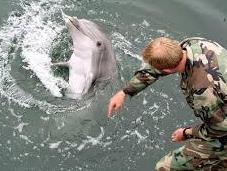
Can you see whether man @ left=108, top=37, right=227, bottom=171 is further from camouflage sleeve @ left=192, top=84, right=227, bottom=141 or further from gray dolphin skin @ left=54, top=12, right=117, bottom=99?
gray dolphin skin @ left=54, top=12, right=117, bottom=99

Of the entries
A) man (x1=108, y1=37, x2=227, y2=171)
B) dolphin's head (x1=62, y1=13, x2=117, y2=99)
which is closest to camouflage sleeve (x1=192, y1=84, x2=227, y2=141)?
man (x1=108, y1=37, x2=227, y2=171)

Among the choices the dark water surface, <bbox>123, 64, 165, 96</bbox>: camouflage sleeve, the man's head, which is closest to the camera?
the man's head

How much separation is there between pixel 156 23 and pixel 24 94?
126 inches

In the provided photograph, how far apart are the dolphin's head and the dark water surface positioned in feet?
0.86

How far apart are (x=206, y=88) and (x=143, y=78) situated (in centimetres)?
83

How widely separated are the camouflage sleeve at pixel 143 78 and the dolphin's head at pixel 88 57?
8.10 feet

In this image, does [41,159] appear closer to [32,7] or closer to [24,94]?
[24,94]

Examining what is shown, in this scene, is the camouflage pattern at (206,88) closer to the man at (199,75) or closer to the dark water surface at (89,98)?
the man at (199,75)

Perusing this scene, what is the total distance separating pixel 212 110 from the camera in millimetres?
6504

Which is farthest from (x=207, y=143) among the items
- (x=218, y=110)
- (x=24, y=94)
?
(x=24, y=94)

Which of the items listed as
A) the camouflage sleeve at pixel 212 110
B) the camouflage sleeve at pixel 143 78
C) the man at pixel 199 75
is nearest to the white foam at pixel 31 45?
the camouflage sleeve at pixel 143 78

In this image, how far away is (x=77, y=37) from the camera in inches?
394

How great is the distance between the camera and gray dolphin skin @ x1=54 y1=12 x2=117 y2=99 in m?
9.59

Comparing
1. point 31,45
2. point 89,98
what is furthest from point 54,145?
point 31,45
